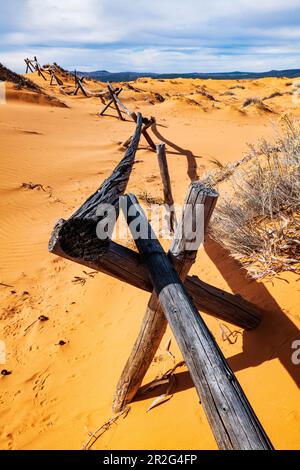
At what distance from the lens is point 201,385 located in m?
1.46

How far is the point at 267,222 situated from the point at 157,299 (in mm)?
2278

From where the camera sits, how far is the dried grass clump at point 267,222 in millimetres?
3289

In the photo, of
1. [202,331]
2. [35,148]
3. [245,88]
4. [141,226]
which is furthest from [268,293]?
[245,88]

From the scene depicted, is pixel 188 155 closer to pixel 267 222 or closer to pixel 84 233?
pixel 267 222

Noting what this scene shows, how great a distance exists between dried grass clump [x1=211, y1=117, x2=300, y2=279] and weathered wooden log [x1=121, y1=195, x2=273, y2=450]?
5.33ft

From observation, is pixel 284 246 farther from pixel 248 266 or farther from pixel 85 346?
pixel 85 346

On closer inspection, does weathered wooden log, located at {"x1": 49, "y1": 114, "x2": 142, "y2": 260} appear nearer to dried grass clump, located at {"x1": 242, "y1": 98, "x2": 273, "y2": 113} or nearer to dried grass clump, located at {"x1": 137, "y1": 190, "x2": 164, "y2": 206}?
dried grass clump, located at {"x1": 137, "y1": 190, "x2": 164, "y2": 206}

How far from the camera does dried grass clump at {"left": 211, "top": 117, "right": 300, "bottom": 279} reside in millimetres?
3289

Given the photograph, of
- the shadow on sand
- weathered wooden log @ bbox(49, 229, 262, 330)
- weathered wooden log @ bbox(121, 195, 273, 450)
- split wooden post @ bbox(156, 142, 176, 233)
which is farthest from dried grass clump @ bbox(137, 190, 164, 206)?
weathered wooden log @ bbox(121, 195, 273, 450)

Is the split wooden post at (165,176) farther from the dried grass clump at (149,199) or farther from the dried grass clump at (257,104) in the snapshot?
the dried grass clump at (257,104)

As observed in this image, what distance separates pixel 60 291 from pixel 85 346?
1134 mm

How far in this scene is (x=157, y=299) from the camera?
2176 mm

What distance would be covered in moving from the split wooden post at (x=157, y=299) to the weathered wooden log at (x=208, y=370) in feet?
0.51

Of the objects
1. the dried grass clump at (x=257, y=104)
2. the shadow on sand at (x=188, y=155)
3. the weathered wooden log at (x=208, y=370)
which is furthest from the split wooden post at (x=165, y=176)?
the dried grass clump at (x=257, y=104)
